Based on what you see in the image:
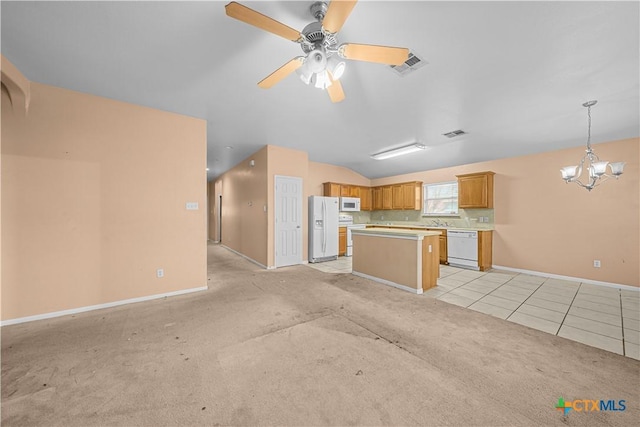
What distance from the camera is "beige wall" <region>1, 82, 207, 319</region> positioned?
106 inches

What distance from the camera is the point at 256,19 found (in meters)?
1.44

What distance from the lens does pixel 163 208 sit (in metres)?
3.50

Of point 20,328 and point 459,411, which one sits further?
point 20,328

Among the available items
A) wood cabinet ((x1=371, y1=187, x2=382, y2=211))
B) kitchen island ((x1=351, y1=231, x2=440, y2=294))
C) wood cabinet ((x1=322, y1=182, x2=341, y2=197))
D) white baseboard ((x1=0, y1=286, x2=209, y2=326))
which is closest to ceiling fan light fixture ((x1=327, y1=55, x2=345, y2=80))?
kitchen island ((x1=351, y1=231, x2=440, y2=294))

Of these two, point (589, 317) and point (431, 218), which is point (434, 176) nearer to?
point (431, 218)

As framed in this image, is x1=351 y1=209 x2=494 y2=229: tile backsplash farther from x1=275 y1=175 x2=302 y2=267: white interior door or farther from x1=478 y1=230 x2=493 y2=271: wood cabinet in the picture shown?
x1=275 y1=175 x2=302 y2=267: white interior door

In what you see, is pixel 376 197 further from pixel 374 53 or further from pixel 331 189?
pixel 374 53

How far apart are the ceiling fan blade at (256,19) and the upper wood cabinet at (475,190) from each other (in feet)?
18.0

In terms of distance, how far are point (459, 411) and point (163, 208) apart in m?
4.10

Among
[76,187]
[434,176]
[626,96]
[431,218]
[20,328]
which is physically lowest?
[20,328]

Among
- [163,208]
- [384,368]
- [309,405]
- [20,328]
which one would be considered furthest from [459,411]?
[20,328]

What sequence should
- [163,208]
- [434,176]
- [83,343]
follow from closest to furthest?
[83,343] → [163,208] → [434,176]

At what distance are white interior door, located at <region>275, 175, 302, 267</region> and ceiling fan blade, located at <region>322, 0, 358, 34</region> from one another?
3.86 meters

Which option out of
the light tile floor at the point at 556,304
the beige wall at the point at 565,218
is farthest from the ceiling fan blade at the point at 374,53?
the beige wall at the point at 565,218
